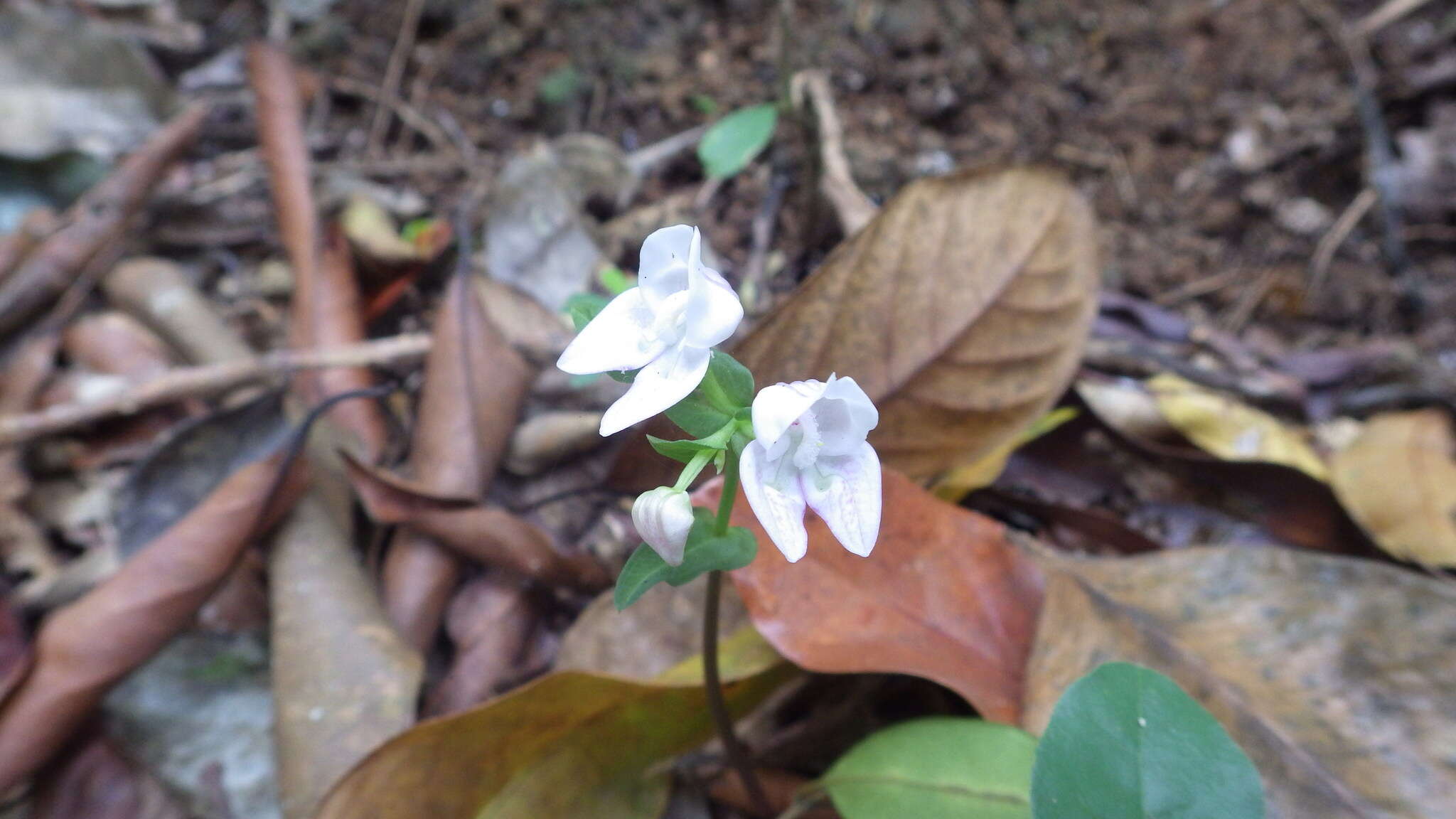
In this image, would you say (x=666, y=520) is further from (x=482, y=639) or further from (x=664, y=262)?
(x=482, y=639)

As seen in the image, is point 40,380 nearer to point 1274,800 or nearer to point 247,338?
point 247,338

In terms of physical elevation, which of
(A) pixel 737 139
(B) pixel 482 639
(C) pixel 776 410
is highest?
(C) pixel 776 410

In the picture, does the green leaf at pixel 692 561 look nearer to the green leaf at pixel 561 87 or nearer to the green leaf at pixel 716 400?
the green leaf at pixel 716 400

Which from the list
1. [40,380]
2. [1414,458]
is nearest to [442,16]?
[40,380]

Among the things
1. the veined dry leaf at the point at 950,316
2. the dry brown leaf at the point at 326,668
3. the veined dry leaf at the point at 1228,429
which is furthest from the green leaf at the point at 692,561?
the veined dry leaf at the point at 1228,429

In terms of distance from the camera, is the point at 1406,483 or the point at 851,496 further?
the point at 1406,483

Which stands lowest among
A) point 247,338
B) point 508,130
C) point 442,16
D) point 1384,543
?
point 1384,543

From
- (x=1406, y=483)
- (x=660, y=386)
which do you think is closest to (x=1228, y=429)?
(x=1406, y=483)
